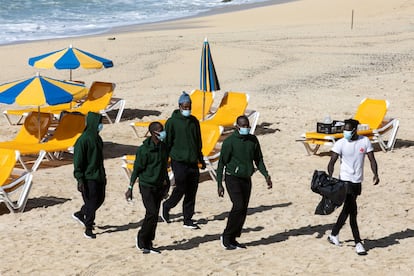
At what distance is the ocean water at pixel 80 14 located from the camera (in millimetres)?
41031

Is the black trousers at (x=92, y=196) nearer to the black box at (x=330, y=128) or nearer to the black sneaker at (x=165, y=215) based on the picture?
the black sneaker at (x=165, y=215)

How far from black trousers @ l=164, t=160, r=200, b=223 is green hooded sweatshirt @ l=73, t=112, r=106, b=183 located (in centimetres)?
95

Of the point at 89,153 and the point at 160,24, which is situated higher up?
the point at 89,153

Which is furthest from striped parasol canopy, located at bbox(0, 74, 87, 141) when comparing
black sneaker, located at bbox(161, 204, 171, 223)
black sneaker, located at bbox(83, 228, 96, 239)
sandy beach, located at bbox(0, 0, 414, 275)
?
black sneaker, located at bbox(83, 228, 96, 239)

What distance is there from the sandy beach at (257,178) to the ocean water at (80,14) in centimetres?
1109

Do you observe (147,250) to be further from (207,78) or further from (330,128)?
(207,78)

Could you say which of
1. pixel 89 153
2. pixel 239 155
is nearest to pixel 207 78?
pixel 89 153

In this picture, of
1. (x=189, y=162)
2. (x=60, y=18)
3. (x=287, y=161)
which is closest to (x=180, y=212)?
(x=189, y=162)

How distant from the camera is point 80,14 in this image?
1975 inches

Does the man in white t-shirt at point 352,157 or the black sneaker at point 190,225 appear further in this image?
the black sneaker at point 190,225

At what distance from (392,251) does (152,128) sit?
282cm

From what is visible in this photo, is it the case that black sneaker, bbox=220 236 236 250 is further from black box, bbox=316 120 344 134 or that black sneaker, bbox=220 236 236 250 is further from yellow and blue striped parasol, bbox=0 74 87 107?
yellow and blue striped parasol, bbox=0 74 87 107

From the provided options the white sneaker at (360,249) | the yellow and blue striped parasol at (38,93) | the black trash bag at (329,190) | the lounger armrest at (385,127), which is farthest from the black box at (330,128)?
the white sneaker at (360,249)

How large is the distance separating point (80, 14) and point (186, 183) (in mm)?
41993
